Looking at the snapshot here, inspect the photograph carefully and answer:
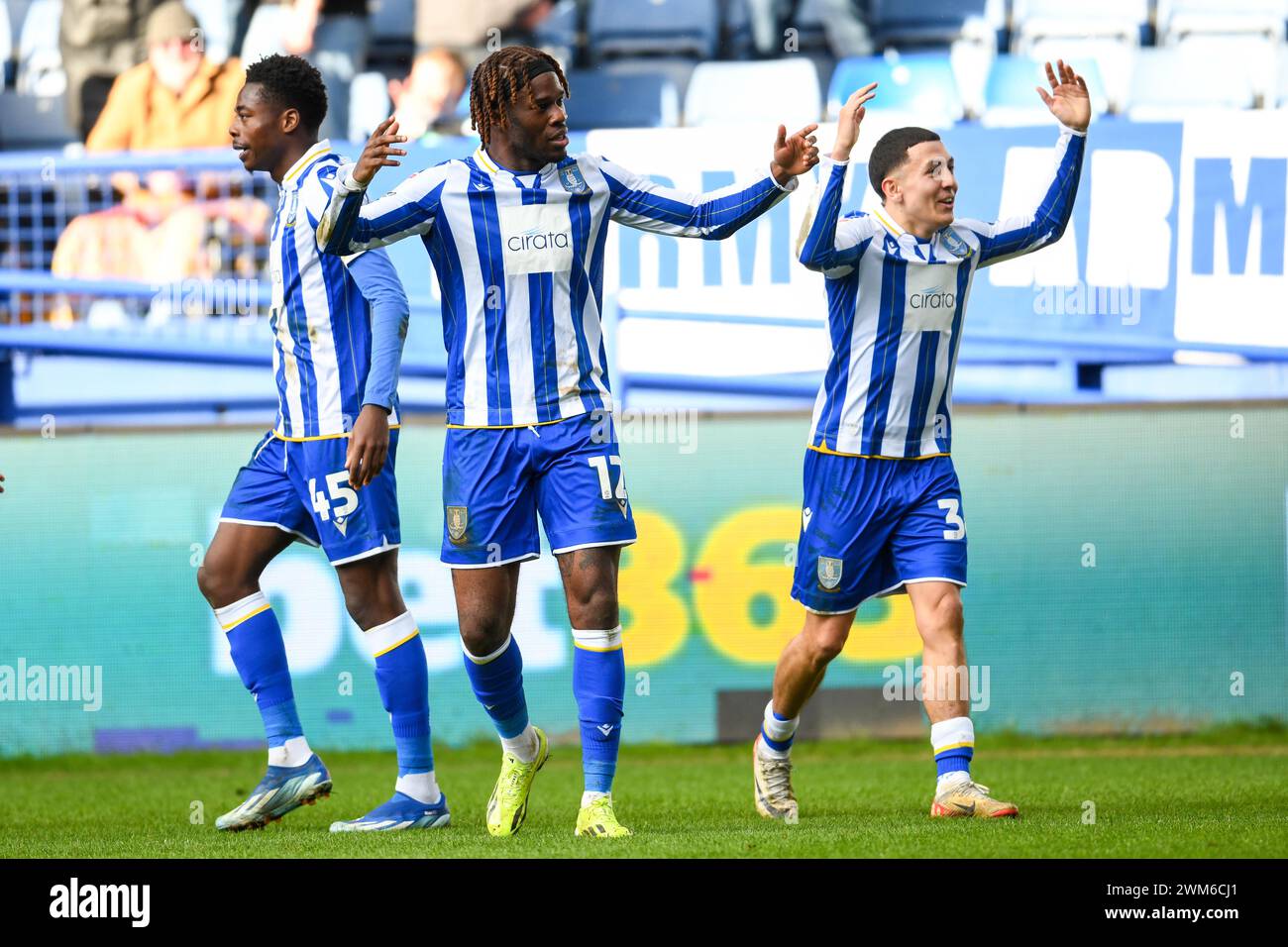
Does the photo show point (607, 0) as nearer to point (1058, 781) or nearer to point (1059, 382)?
point (1059, 382)

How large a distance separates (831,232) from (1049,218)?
2.51ft

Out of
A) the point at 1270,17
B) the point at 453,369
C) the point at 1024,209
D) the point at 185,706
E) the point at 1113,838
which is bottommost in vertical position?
the point at 185,706

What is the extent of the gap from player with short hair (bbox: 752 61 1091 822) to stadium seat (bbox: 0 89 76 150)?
23.1 feet

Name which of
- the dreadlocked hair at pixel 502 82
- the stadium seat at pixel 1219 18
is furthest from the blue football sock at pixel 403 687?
the stadium seat at pixel 1219 18

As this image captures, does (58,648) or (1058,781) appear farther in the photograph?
(58,648)

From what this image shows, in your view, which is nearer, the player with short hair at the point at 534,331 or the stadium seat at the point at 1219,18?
the player with short hair at the point at 534,331

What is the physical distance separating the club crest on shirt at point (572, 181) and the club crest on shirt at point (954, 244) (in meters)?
1.17

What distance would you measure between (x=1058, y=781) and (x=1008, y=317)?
3.19 m

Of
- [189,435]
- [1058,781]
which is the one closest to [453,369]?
[1058,781]

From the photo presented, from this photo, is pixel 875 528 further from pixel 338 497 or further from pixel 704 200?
pixel 338 497

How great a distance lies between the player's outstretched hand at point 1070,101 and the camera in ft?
17.2

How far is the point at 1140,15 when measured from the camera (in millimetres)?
10539

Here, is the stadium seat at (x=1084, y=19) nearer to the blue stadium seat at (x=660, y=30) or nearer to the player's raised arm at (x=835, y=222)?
the blue stadium seat at (x=660, y=30)

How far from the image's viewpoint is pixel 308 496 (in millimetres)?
5184
